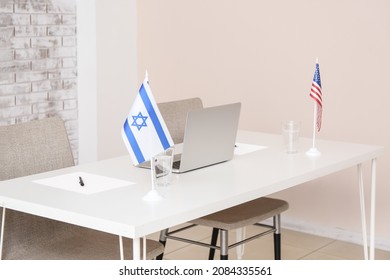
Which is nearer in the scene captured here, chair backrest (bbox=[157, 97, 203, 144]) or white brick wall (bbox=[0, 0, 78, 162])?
chair backrest (bbox=[157, 97, 203, 144])

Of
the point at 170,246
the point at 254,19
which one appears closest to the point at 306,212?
the point at 170,246

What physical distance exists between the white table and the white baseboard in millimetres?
1015

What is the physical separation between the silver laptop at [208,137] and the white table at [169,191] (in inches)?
1.6

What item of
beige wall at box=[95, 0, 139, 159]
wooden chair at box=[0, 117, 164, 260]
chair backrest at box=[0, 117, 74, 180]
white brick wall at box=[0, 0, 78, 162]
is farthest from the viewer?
beige wall at box=[95, 0, 139, 159]

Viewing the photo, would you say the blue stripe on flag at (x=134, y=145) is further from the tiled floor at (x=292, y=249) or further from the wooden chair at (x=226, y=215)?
the tiled floor at (x=292, y=249)

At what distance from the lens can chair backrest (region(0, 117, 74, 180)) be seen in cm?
304

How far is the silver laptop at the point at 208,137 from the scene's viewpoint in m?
2.93

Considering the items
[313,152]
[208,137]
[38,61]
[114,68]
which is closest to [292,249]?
[313,152]

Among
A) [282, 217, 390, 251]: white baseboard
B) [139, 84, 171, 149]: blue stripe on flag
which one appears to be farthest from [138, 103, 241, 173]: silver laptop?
[282, 217, 390, 251]: white baseboard

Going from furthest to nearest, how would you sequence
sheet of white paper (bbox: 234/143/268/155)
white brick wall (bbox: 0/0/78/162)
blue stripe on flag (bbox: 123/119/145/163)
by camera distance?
white brick wall (bbox: 0/0/78/162) < sheet of white paper (bbox: 234/143/268/155) < blue stripe on flag (bbox: 123/119/145/163)

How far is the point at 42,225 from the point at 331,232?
2060mm

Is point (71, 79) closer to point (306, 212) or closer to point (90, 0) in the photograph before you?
point (90, 0)

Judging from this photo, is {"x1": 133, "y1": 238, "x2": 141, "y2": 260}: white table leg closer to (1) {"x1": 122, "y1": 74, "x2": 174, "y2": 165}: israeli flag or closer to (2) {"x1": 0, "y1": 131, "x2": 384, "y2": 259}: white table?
(2) {"x1": 0, "y1": 131, "x2": 384, "y2": 259}: white table

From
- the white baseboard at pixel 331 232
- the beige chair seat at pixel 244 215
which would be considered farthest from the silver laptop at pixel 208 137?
the white baseboard at pixel 331 232
